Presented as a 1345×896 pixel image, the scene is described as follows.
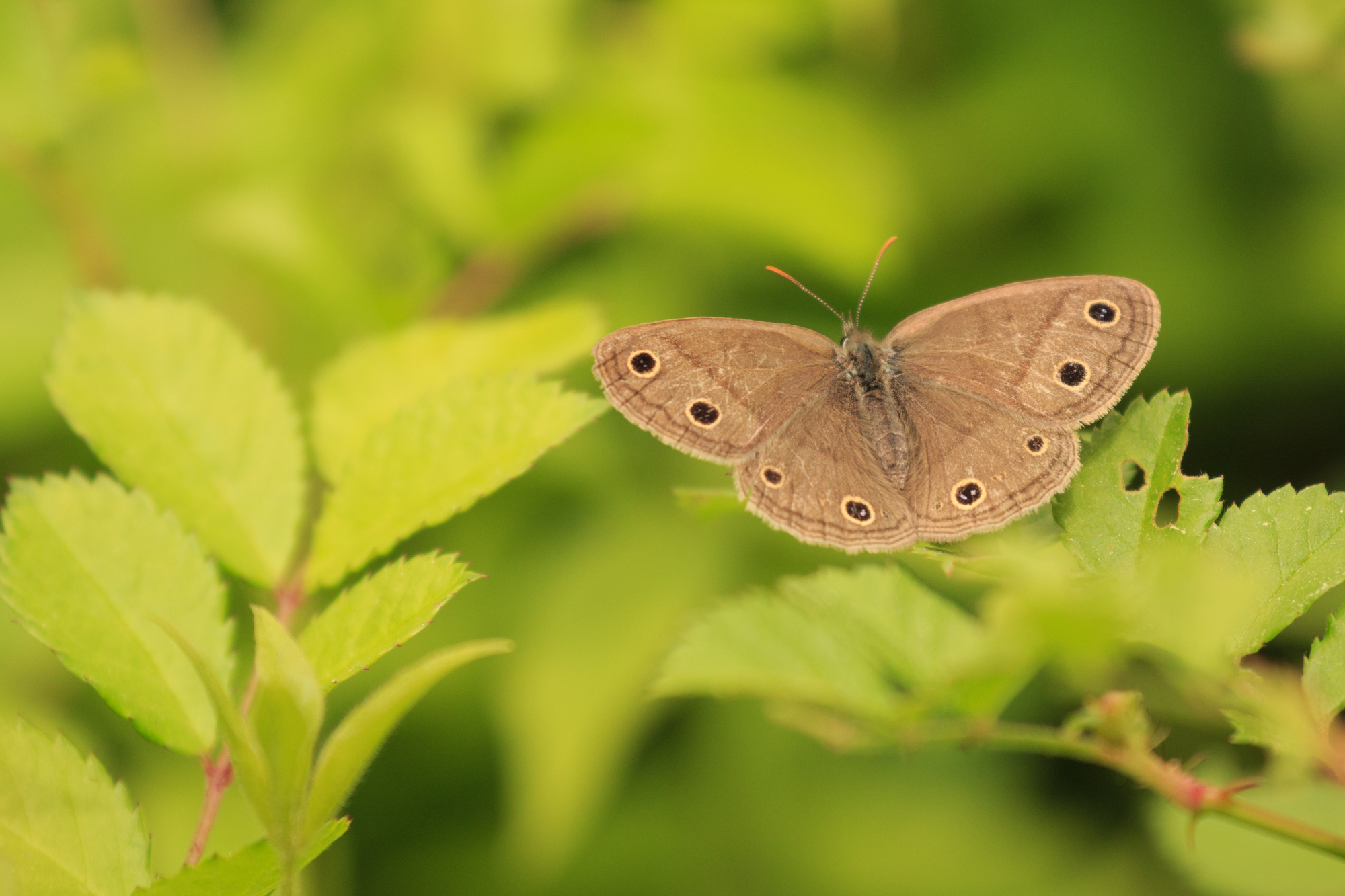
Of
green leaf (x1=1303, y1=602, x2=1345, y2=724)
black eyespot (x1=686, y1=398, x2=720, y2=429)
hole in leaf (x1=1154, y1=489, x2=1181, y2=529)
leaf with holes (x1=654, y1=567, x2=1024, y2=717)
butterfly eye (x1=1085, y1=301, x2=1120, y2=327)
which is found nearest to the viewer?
green leaf (x1=1303, y1=602, x2=1345, y2=724)

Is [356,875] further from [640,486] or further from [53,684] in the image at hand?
[640,486]

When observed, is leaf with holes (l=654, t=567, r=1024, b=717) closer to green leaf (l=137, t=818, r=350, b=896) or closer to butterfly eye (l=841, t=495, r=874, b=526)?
butterfly eye (l=841, t=495, r=874, b=526)

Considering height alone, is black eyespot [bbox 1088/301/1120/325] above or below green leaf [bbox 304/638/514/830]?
above

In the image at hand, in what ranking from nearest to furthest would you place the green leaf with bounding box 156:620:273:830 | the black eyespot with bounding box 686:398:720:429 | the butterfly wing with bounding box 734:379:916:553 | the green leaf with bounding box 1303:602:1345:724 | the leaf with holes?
1. the green leaf with bounding box 156:620:273:830
2. the green leaf with bounding box 1303:602:1345:724
3. the leaf with holes
4. the butterfly wing with bounding box 734:379:916:553
5. the black eyespot with bounding box 686:398:720:429

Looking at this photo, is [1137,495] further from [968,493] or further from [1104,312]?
[1104,312]

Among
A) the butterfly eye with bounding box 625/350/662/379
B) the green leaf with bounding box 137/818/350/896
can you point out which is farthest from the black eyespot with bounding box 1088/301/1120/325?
the green leaf with bounding box 137/818/350/896

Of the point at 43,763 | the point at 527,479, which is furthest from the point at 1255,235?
the point at 43,763

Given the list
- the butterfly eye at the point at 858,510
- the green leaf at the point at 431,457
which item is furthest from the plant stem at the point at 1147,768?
the green leaf at the point at 431,457

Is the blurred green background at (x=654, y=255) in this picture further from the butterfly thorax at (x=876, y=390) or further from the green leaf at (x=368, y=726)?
the green leaf at (x=368, y=726)
